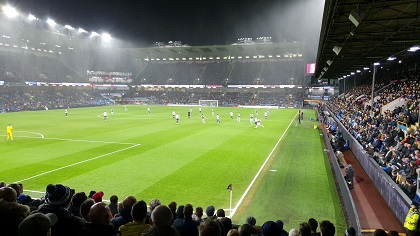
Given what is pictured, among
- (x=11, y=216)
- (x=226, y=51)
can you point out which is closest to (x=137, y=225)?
(x=11, y=216)

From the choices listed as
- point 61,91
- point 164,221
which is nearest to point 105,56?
point 61,91

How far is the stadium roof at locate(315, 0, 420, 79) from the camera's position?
38.2ft

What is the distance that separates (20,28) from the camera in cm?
7606

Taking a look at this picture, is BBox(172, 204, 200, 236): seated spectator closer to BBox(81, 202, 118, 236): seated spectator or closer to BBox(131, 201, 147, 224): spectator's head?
BBox(131, 201, 147, 224): spectator's head

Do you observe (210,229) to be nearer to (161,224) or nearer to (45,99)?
(161,224)

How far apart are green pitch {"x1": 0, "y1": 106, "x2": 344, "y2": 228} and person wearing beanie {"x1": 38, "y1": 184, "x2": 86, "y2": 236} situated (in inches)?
270

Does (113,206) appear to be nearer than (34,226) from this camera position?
No

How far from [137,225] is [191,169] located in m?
12.4

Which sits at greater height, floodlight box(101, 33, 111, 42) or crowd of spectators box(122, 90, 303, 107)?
floodlight box(101, 33, 111, 42)

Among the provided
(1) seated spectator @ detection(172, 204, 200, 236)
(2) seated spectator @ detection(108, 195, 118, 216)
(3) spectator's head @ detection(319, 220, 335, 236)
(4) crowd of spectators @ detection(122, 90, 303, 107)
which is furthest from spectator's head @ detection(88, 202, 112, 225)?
(4) crowd of spectators @ detection(122, 90, 303, 107)

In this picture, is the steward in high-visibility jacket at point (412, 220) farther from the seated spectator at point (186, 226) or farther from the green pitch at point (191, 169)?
the seated spectator at point (186, 226)

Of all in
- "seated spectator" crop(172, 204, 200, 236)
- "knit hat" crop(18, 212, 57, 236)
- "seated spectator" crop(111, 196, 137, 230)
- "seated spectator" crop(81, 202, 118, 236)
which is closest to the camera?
→ "knit hat" crop(18, 212, 57, 236)

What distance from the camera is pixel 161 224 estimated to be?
10.6 ft

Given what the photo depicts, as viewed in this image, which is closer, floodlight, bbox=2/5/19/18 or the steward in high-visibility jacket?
the steward in high-visibility jacket
